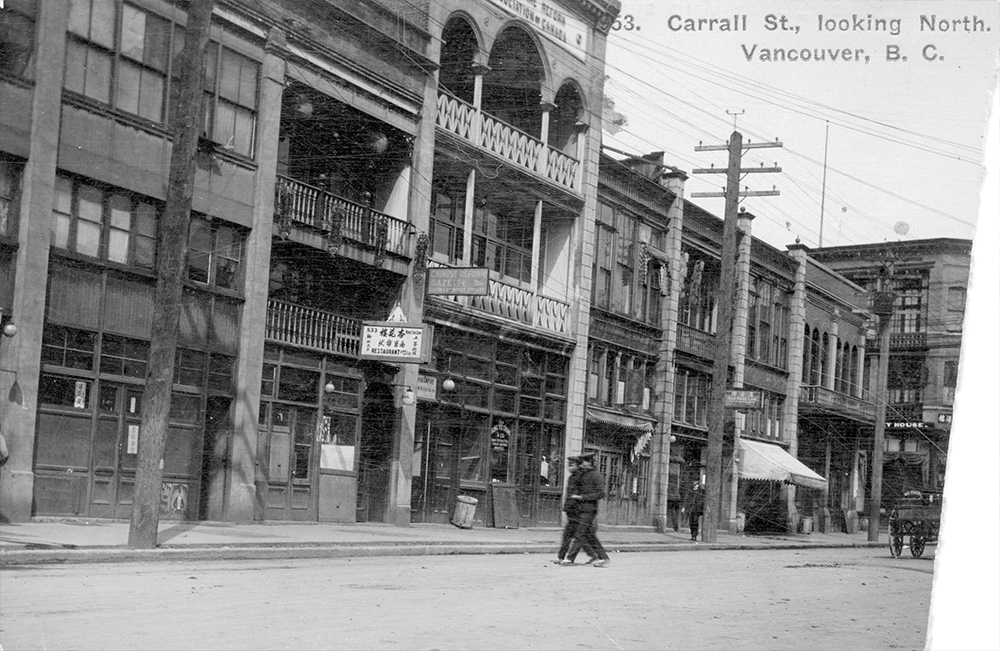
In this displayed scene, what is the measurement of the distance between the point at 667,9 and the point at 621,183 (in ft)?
93.7

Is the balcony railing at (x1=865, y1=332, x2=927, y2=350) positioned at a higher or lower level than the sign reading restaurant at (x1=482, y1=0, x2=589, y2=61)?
lower

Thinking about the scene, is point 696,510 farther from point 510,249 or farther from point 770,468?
point 770,468

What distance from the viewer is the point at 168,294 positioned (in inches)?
644

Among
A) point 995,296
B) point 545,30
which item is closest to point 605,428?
point 545,30

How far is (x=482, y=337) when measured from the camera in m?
31.5

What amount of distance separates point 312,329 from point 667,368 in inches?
698

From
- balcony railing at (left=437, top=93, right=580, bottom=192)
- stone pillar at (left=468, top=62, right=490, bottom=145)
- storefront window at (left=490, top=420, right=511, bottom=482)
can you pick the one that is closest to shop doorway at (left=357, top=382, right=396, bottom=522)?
storefront window at (left=490, top=420, right=511, bottom=482)

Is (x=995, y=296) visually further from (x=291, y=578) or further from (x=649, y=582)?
(x=649, y=582)

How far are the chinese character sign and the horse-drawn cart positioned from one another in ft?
44.9

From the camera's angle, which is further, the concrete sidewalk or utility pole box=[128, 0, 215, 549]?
utility pole box=[128, 0, 215, 549]

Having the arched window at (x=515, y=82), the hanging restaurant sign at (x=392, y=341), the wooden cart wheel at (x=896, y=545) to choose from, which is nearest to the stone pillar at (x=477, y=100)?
the arched window at (x=515, y=82)

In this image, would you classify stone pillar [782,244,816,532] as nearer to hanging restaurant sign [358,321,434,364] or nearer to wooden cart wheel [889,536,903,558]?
wooden cart wheel [889,536,903,558]

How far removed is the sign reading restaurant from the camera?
33.6 meters

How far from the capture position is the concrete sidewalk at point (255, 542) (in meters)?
14.9
